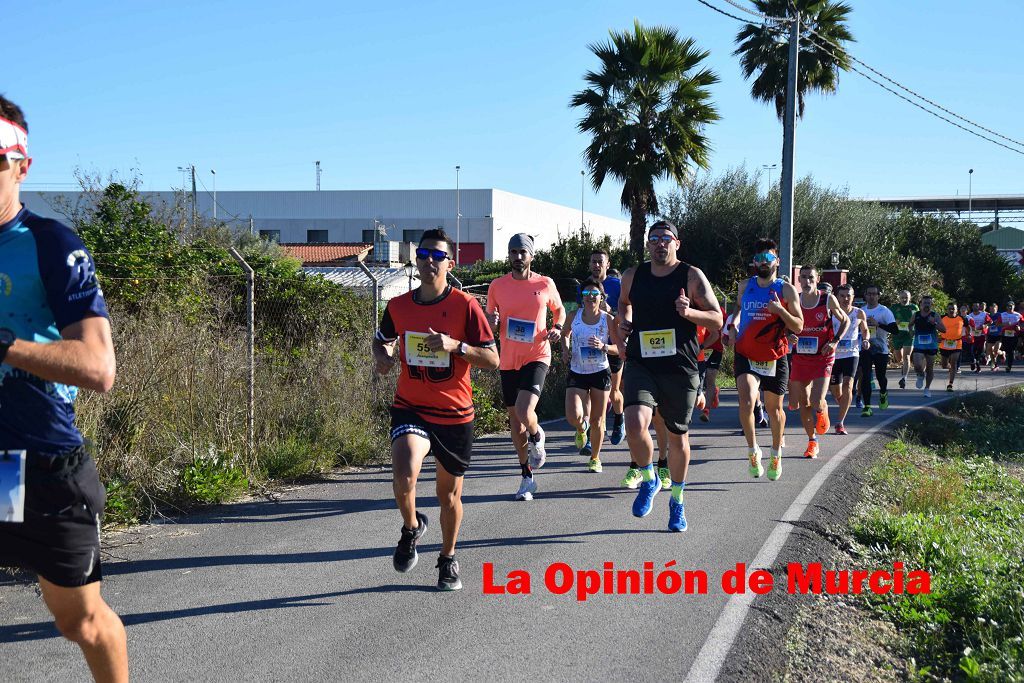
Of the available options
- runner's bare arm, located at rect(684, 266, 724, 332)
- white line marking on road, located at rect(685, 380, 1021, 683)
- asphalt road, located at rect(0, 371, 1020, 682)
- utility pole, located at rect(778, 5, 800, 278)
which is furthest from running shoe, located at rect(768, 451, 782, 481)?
utility pole, located at rect(778, 5, 800, 278)

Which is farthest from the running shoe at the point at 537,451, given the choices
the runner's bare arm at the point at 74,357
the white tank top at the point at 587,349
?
the runner's bare arm at the point at 74,357

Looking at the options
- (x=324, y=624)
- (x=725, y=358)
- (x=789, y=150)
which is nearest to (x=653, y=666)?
(x=324, y=624)

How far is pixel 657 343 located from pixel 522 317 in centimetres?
175

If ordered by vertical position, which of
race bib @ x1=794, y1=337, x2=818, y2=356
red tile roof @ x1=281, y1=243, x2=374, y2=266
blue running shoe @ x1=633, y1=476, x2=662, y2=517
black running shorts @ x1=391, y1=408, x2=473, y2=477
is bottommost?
blue running shoe @ x1=633, y1=476, x2=662, y2=517

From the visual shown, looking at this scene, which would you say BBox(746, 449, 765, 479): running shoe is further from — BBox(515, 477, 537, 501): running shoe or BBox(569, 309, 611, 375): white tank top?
BBox(515, 477, 537, 501): running shoe

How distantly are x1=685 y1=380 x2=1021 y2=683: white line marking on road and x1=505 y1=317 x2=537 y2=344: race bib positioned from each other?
2502 millimetres

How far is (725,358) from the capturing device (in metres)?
23.9

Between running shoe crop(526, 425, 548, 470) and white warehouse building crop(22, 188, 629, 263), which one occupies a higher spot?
white warehouse building crop(22, 188, 629, 263)

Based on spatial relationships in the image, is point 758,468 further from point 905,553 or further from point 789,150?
point 789,150

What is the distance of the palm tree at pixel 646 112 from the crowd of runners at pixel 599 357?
15381 millimetres

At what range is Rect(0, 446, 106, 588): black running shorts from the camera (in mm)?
2932

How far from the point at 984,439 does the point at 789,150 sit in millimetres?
8069

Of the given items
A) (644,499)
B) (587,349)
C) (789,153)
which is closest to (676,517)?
(644,499)

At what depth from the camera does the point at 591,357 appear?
943 centimetres
